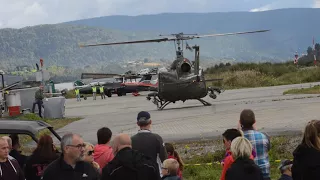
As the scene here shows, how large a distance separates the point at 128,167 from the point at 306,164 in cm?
197

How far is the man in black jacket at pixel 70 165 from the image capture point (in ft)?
17.9

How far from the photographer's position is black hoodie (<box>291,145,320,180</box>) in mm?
5926

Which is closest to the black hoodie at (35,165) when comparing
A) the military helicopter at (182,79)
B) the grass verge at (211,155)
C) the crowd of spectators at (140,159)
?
the crowd of spectators at (140,159)

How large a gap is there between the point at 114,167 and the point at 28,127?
9.91 feet

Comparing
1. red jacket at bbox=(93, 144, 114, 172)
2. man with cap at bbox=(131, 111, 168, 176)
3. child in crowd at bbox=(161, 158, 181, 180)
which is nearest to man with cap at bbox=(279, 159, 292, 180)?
child in crowd at bbox=(161, 158, 181, 180)

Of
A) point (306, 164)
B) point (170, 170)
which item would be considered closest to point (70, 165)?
point (170, 170)

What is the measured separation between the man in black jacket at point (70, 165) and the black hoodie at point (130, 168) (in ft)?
0.72

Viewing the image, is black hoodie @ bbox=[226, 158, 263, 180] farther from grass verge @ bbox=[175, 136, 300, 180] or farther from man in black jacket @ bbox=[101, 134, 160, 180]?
grass verge @ bbox=[175, 136, 300, 180]

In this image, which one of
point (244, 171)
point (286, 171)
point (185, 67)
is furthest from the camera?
point (185, 67)

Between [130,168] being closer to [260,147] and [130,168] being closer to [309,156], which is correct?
[309,156]

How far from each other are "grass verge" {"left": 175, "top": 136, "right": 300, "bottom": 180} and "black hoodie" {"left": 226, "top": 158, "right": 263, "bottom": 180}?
3.86 metres

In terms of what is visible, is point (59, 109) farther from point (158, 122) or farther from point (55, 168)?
A: point (55, 168)

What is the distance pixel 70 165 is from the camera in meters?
5.49

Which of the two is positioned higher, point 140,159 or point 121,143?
point 121,143
